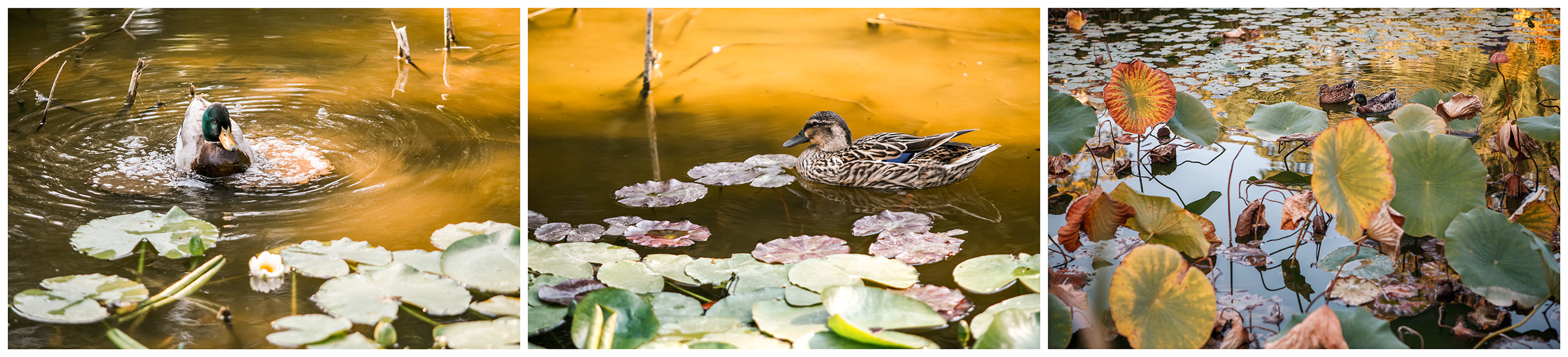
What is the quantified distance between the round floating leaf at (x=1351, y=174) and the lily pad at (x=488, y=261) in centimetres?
174

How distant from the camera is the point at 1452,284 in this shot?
1.85 m

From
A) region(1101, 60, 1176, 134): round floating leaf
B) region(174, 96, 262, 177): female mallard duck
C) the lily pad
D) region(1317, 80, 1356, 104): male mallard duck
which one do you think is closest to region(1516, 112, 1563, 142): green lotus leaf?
region(1317, 80, 1356, 104): male mallard duck

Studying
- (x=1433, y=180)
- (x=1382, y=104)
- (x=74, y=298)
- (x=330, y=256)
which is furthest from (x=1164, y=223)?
(x=74, y=298)

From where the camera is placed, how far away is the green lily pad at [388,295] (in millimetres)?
1730

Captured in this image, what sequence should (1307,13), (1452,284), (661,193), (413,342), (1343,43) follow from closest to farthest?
(413,342)
(1452,284)
(661,193)
(1343,43)
(1307,13)

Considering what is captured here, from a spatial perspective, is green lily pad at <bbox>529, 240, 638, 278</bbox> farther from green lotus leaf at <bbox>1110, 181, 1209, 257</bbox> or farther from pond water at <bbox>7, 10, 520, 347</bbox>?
green lotus leaf at <bbox>1110, 181, 1209, 257</bbox>

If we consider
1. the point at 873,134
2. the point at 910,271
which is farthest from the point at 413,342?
the point at 873,134

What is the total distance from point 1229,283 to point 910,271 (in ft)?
2.44

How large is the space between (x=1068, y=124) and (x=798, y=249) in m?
0.74

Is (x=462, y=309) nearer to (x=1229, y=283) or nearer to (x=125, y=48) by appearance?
(x=125, y=48)

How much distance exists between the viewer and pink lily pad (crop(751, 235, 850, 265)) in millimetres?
1950

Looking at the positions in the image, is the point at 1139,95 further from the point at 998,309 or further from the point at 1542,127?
the point at 1542,127

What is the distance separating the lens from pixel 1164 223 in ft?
6.12

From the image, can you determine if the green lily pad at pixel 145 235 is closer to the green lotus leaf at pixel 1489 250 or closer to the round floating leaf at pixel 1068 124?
the round floating leaf at pixel 1068 124
